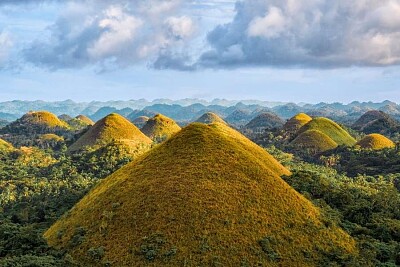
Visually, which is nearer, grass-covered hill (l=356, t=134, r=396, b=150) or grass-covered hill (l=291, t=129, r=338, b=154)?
grass-covered hill (l=356, t=134, r=396, b=150)

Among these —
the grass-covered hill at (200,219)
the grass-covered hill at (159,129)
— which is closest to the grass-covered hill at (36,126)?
the grass-covered hill at (159,129)

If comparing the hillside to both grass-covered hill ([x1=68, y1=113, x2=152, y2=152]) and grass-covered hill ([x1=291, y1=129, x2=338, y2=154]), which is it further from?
grass-covered hill ([x1=68, y1=113, x2=152, y2=152])

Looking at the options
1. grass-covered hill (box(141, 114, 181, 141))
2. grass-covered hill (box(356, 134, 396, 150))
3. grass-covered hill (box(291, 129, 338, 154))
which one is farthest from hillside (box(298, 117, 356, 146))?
grass-covered hill (box(141, 114, 181, 141))

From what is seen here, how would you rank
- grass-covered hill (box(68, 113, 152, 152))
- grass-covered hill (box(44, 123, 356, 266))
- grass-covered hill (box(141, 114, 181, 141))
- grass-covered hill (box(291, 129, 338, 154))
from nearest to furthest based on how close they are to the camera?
grass-covered hill (box(44, 123, 356, 266)) < grass-covered hill (box(68, 113, 152, 152)) < grass-covered hill (box(291, 129, 338, 154)) < grass-covered hill (box(141, 114, 181, 141))

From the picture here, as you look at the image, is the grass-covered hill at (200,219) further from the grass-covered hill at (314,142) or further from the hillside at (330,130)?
the hillside at (330,130)

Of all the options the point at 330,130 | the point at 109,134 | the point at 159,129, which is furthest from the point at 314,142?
the point at 109,134

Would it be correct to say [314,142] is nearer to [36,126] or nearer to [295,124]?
[295,124]

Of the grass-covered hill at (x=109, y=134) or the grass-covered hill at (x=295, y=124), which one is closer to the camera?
Result: the grass-covered hill at (x=109, y=134)
